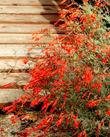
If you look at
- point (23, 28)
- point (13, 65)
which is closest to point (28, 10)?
point (23, 28)

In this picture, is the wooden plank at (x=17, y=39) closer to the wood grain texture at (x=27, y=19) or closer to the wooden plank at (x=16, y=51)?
the wooden plank at (x=16, y=51)

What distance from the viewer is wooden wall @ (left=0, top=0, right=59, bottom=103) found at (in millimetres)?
4320

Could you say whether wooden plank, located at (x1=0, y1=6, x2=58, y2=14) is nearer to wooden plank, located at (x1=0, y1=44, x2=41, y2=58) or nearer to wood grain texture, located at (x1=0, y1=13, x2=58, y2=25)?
wood grain texture, located at (x1=0, y1=13, x2=58, y2=25)

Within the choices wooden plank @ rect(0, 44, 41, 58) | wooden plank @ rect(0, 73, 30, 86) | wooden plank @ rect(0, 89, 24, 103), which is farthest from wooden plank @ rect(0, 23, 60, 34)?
wooden plank @ rect(0, 89, 24, 103)

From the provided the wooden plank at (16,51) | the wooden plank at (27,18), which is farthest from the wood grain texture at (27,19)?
the wooden plank at (16,51)

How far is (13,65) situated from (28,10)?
6.67 feet

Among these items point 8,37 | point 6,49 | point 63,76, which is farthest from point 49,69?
point 8,37

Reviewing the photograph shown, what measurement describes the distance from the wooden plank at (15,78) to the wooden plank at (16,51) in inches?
17.7

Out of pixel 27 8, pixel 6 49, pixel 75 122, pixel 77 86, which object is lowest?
pixel 75 122

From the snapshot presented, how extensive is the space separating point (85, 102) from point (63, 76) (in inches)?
11.3

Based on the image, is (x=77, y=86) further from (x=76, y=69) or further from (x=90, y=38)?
(x=90, y=38)

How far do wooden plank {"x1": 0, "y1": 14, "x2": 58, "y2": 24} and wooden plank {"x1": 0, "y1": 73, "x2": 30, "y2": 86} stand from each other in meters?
1.68

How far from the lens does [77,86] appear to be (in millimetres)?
3367

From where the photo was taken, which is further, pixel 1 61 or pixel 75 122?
pixel 1 61
